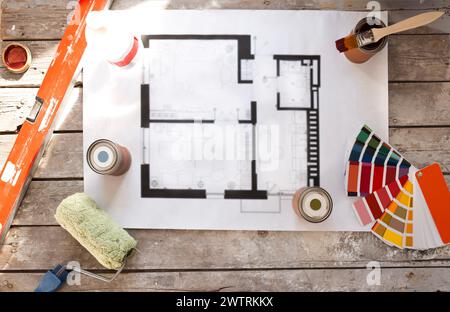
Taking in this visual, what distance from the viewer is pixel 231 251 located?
925 mm

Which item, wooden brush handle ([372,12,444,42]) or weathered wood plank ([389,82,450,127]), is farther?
weathered wood plank ([389,82,450,127])

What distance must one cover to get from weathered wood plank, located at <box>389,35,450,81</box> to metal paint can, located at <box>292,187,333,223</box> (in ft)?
1.17

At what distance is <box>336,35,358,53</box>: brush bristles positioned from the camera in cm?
85

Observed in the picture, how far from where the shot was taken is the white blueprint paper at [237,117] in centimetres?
92

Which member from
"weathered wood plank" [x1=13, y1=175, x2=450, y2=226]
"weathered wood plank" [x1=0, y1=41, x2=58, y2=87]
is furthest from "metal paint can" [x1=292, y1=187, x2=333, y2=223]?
"weathered wood plank" [x1=0, y1=41, x2=58, y2=87]

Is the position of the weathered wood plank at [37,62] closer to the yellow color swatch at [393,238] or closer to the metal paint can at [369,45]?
the metal paint can at [369,45]

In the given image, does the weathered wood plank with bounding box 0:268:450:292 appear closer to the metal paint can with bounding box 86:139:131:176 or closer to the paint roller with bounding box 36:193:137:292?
the paint roller with bounding box 36:193:137:292

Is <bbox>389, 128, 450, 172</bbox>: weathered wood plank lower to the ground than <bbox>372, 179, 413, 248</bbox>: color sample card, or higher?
higher

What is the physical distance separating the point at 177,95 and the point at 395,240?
25.0 inches

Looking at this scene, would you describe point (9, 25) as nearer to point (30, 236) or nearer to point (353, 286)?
point (30, 236)

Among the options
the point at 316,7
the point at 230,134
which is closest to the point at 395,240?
the point at 230,134

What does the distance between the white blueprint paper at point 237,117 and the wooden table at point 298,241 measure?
3 cm

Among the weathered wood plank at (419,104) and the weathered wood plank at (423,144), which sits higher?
the weathered wood plank at (419,104)

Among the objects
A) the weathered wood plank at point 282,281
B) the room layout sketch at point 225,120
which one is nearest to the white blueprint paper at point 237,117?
the room layout sketch at point 225,120
